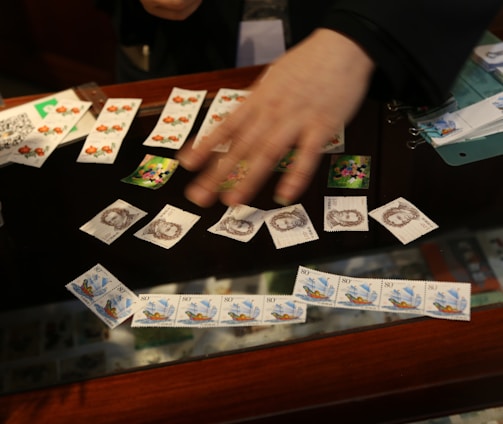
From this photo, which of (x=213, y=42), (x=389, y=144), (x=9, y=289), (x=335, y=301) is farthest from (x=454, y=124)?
(x=9, y=289)

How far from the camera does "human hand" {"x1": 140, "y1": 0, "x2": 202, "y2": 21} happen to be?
0.97 m

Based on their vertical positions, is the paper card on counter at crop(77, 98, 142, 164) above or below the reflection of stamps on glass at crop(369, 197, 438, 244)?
below

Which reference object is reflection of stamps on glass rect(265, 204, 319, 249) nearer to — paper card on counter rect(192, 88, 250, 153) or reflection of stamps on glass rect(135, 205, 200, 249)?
reflection of stamps on glass rect(135, 205, 200, 249)

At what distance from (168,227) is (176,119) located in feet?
0.88

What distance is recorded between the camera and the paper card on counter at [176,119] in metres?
0.99

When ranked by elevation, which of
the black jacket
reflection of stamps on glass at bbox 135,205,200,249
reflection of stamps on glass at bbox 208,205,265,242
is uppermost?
the black jacket

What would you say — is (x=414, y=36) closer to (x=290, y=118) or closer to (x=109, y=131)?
(x=290, y=118)

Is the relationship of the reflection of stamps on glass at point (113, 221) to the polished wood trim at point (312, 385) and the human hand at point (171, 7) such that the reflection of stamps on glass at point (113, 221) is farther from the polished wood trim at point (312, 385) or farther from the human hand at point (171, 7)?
the human hand at point (171, 7)

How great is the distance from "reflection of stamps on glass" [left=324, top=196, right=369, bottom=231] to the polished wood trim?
6.6 inches

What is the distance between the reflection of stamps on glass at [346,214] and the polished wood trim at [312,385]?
0.17 meters

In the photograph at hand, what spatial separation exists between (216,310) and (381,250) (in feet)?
0.71

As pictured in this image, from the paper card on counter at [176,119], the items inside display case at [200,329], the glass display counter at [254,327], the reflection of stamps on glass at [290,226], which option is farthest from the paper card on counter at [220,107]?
the items inside display case at [200,329]

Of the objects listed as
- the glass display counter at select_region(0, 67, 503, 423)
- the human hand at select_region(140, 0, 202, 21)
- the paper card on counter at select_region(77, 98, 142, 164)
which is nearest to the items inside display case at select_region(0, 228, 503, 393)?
the glass display counter at select_region(0, 67, 503, 423)

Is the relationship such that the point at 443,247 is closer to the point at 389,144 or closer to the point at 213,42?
the point at 389,144
